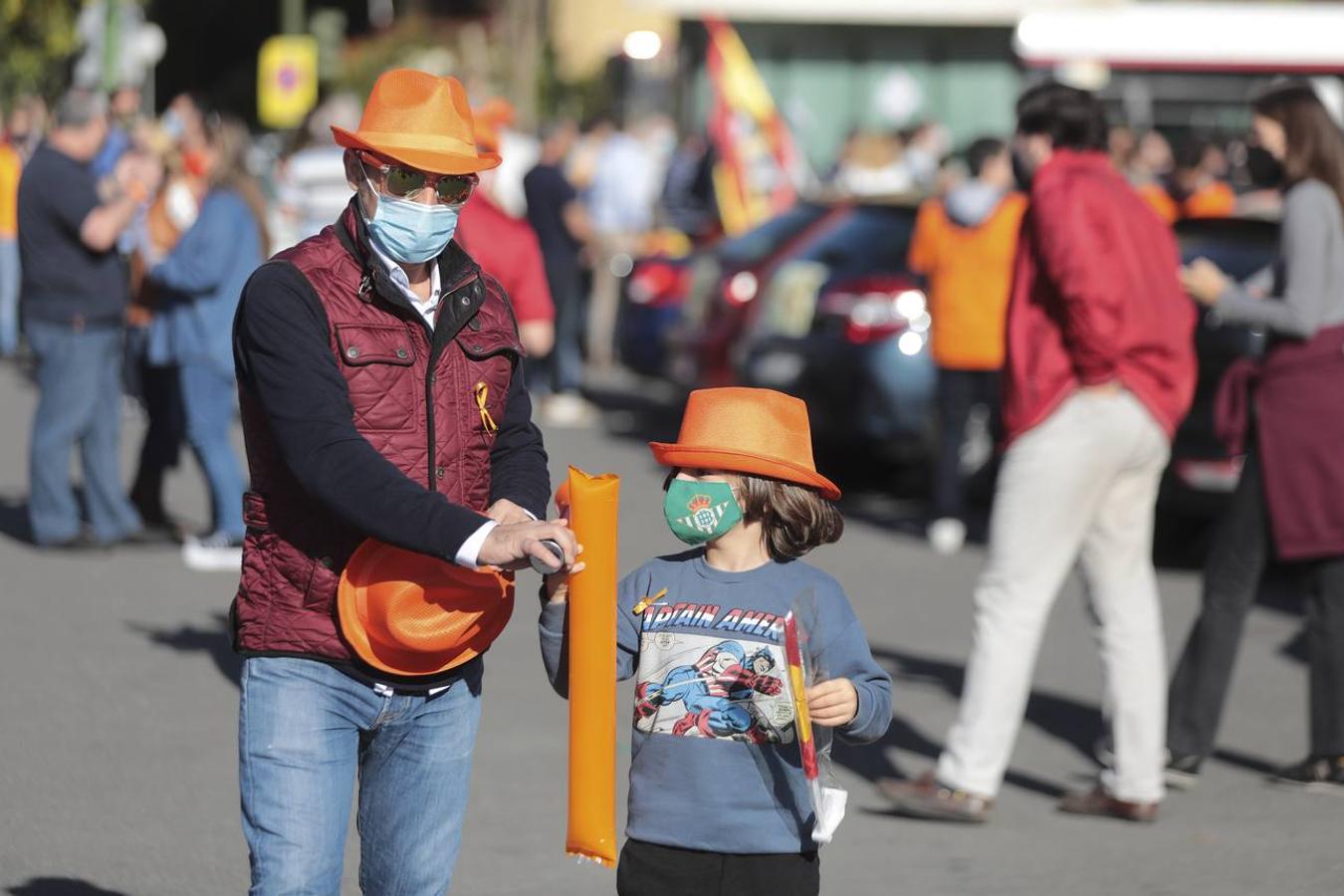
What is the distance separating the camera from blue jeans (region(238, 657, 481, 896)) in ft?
11.8

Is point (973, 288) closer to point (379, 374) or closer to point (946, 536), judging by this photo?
point (946, 536)

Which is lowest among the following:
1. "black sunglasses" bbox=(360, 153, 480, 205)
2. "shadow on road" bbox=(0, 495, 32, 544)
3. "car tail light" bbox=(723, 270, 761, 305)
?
"shadow on road" bbox=(0, 495, 32, 544)

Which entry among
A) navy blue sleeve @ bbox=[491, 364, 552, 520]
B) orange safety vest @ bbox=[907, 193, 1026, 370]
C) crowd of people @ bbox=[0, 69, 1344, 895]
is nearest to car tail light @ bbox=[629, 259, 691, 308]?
crowd of people @ bbox=[0, 69, 1344, 895]

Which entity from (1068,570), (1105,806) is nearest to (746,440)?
(1068,570)

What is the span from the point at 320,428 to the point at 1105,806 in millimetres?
3582

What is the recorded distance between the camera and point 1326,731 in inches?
265

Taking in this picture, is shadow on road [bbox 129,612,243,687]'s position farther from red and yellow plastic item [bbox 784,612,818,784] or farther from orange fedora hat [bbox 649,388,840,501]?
red and yellow plastic item [bbox 784,612,818,784]

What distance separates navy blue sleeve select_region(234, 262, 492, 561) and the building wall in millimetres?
24239

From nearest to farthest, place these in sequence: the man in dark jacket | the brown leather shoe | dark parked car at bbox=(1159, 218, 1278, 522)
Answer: the brown leather shoe → the man in dark jacket → dark parked car at bbox=(1159, 218, 1278, 522)

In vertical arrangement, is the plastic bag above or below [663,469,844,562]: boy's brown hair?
below

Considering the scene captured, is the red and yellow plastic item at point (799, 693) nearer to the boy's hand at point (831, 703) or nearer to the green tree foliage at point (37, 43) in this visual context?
the boy's hand at point (831, 703)

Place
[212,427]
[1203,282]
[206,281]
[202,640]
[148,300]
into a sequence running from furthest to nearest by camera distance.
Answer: [148,300], [212,427], [206,281], [202,640], [1203,282]

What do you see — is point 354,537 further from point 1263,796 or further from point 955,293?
point 955,293

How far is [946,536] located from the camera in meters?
11.2
